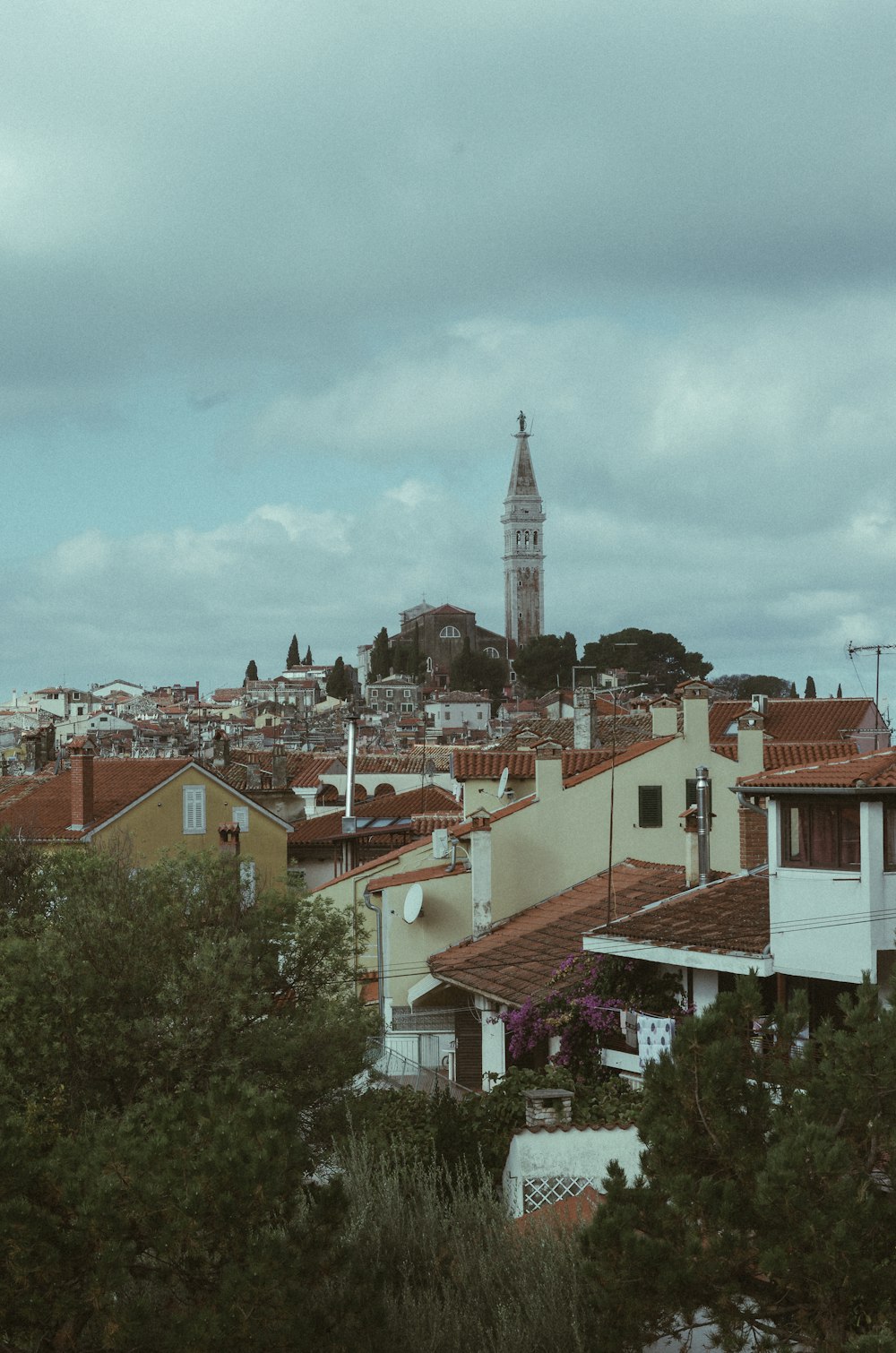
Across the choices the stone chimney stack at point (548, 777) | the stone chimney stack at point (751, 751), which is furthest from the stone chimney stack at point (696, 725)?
the stone chimney stack at point (548, 777)

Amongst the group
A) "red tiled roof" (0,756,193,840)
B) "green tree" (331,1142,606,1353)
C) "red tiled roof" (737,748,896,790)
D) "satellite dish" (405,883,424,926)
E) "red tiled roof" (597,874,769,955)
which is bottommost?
"green tree" (331,1142,606,1353)

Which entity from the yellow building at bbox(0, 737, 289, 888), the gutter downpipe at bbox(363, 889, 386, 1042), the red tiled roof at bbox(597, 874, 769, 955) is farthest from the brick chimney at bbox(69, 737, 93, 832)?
the red tiled roof at bbox(597, 874, 769, 955)

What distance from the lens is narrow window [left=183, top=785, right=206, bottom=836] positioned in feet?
127

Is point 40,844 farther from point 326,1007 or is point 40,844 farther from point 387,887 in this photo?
point 326,1007

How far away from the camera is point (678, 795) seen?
2578 cm

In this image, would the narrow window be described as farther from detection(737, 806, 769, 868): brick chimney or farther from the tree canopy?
the tree canopy

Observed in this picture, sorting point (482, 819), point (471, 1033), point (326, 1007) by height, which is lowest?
point (471, 1033)

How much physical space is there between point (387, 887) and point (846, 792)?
1090cm

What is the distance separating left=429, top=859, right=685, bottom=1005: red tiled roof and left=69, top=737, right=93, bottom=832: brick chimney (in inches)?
588

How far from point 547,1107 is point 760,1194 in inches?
303

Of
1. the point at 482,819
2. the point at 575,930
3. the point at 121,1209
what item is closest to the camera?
the point at 121,1209

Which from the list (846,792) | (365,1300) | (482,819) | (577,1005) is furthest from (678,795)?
(365,1300)

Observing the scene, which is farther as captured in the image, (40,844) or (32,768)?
(32,768)

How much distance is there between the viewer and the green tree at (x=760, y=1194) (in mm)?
8352
